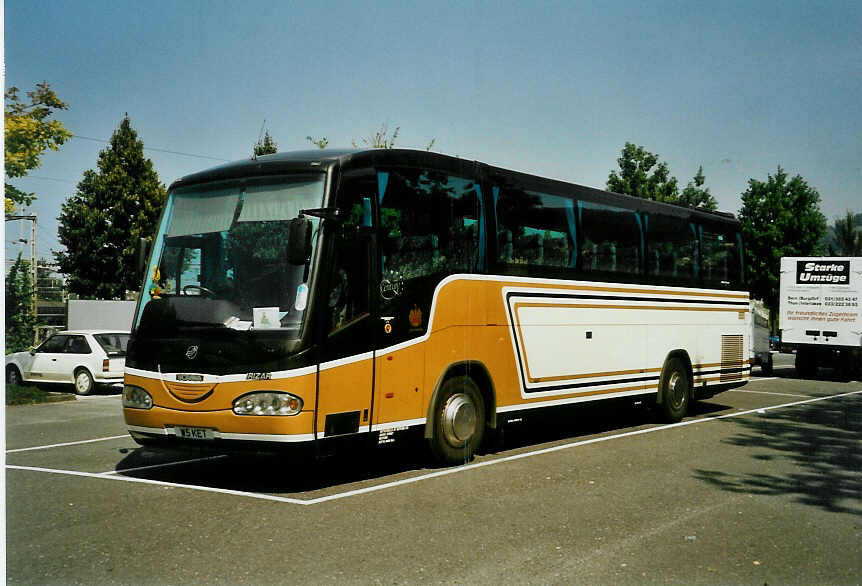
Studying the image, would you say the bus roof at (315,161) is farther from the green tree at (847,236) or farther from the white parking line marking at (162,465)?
the green tree at (847,236)

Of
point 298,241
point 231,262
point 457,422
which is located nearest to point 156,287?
point 231,262

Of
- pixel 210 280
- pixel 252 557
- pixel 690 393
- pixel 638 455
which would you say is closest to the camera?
pixel 252 557

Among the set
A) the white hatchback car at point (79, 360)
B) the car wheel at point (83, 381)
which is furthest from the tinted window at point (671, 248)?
the car wheel at point (83, 381)

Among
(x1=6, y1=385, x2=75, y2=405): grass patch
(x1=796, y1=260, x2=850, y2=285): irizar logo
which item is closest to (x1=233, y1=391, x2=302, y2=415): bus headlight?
(x1=6, y1=385, x2=75, y2=405): grass patch

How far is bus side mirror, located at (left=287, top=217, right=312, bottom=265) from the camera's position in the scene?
7.77m

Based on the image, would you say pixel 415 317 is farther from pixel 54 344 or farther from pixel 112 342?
pixel 54 344

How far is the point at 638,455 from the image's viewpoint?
10656mm

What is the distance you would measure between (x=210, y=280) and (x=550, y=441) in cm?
572

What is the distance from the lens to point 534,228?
11.2 metres

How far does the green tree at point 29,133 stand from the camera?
50.9 feet

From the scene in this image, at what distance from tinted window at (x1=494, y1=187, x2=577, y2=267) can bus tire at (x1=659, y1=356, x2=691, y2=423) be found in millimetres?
3394

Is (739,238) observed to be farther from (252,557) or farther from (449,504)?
(252,557)

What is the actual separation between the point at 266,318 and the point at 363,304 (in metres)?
1.05

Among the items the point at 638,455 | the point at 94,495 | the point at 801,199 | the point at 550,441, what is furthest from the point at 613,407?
the point at 801,199
